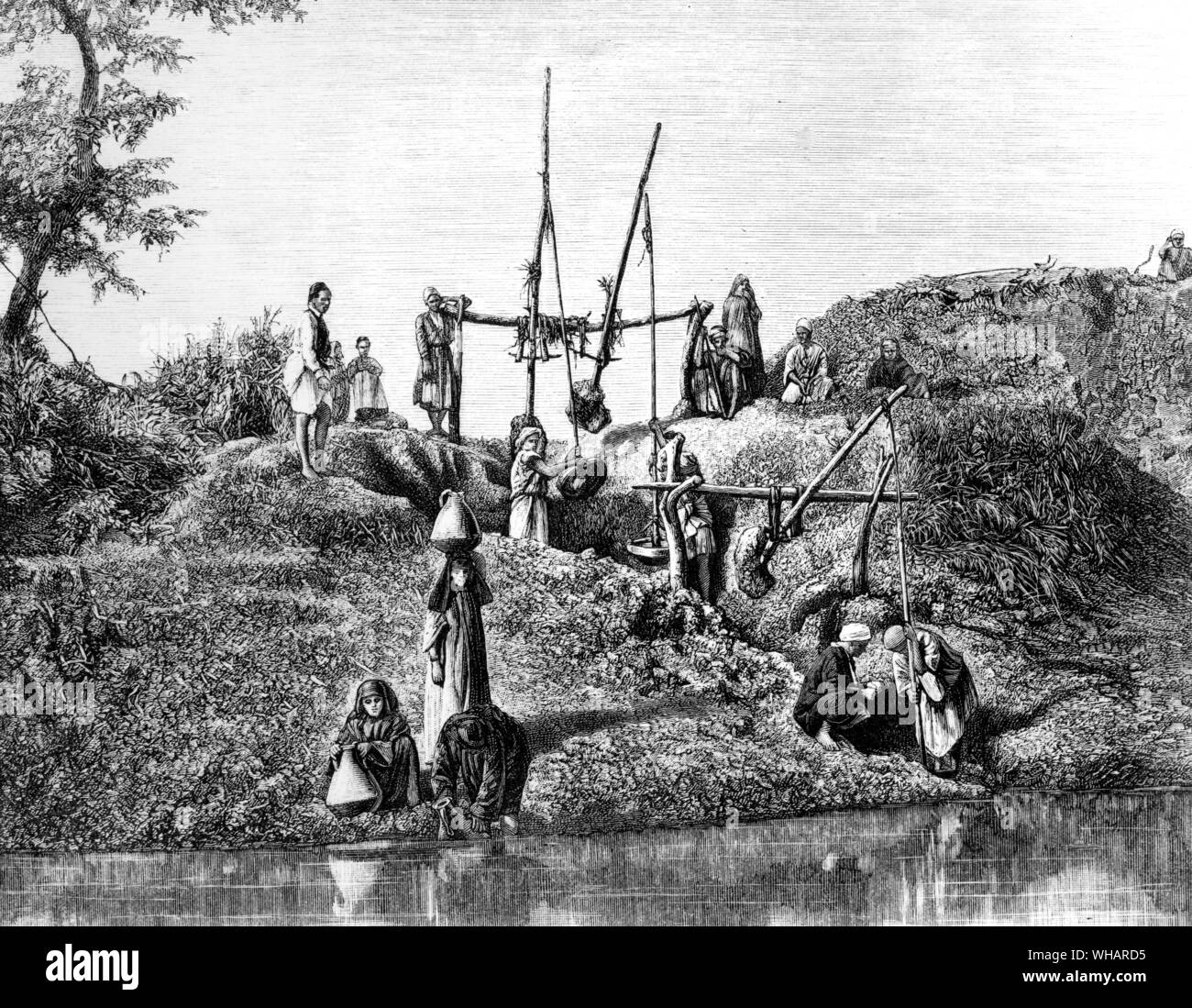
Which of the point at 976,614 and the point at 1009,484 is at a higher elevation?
the point at 1009,484

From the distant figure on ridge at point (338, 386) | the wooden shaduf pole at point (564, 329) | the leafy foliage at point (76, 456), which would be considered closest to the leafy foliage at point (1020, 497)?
the wooden shaduf pole at point (564, 329)

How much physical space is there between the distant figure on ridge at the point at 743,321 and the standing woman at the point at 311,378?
2.58 m

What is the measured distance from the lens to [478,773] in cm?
880

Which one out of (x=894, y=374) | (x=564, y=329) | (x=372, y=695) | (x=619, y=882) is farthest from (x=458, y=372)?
(x=619, y=882)

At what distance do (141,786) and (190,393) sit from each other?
2479 millimetres

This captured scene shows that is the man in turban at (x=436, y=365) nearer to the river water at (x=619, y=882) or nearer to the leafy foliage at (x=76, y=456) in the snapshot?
the leafy foliage at (x=76, y=456)

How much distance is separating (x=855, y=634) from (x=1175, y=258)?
11.0 ft

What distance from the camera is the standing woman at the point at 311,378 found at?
9227 mm

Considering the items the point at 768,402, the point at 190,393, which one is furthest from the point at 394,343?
the point at 768,402

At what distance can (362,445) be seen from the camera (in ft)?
30.5

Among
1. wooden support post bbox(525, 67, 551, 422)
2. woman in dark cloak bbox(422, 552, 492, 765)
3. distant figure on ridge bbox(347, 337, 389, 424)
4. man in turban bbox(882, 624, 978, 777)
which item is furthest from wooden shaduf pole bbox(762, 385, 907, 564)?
distant figure on ridge bbox(347, 337, 389, 424)

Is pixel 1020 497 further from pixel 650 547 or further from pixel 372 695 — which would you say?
pixel 372 695

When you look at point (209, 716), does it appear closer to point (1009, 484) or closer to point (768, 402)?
point (768, 402)

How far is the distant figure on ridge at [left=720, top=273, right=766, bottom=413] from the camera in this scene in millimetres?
9438
